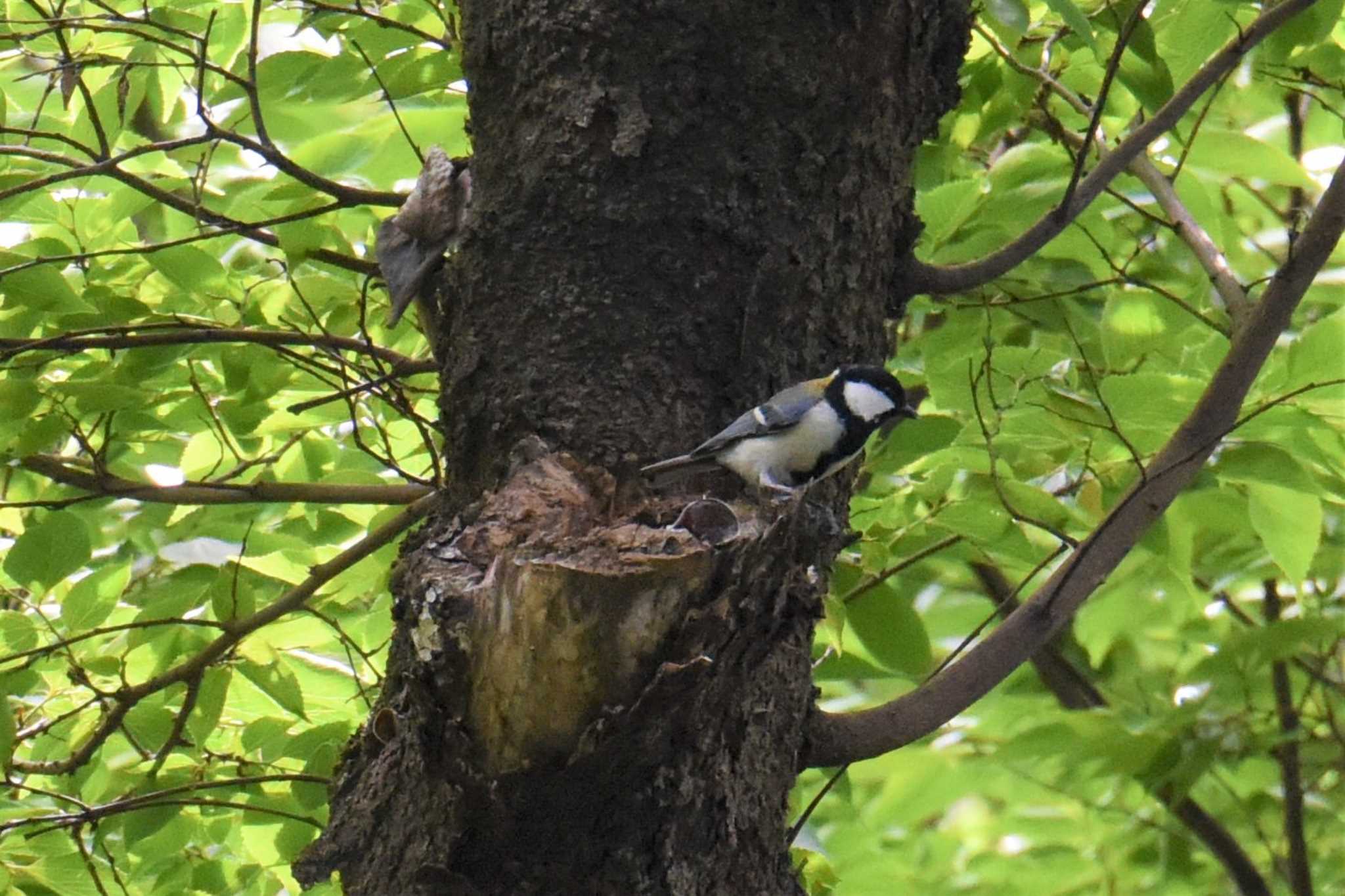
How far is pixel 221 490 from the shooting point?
6.68 feet

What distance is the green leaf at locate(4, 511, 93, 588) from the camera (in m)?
1.91

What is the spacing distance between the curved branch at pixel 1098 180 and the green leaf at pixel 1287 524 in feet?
1.59

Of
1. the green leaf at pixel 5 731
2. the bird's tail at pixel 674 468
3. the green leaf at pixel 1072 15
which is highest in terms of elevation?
the green leaf at pixel 1072 15

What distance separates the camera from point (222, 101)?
2.11m

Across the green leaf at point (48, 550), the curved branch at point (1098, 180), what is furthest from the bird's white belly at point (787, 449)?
the green leaf at point (48, 550)

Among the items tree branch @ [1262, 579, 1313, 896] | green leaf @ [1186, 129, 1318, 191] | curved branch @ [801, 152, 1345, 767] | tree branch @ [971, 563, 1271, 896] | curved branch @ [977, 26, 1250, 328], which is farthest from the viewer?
tree branch @ [971, 563, 1271, 896]

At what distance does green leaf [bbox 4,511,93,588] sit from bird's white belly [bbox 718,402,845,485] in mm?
1025

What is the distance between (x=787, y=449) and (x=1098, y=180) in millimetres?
535

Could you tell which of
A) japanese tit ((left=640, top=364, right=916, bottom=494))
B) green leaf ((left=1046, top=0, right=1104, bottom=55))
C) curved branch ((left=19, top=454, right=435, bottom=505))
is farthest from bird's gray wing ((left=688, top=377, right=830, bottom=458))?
curved branch ((left=19, top=454, right=435, bottom=505))

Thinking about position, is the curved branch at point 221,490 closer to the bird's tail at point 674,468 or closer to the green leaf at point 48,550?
the green leaf at point 48,550

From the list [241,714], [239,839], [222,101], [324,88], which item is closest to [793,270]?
[324,88]

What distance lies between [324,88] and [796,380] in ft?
3.22

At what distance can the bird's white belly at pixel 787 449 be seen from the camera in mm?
1529

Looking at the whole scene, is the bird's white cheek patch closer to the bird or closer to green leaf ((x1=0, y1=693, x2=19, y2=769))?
the bird
